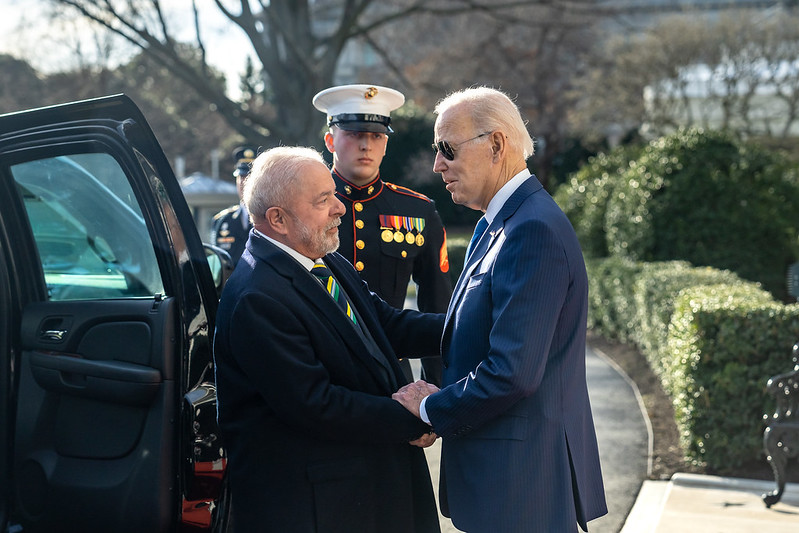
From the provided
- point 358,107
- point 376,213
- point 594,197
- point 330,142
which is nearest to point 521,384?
point 376,213

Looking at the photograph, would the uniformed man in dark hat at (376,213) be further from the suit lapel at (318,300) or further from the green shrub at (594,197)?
the green shrub at (594,197)

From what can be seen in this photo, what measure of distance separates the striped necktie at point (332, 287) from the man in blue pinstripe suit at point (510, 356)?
0.31 m

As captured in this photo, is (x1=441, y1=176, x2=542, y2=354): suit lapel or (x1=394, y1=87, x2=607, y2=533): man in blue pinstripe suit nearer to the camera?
(x1=394, y1=87, x2=607, y2=533): man in blue pinstripe suit

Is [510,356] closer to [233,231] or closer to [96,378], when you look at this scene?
[96,378]

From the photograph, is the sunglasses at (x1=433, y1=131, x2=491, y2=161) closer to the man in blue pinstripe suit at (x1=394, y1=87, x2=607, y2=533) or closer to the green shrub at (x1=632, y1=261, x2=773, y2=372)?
the man in blue pinstripe suit at (x1=394, y1=87, x2=607, y2=533)

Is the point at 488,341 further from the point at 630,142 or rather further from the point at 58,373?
the point at 630,142

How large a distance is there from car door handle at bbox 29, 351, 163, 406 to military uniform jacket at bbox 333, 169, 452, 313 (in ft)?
4.14

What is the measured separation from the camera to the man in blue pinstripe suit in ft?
7.43

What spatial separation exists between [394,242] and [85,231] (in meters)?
→ 1.29

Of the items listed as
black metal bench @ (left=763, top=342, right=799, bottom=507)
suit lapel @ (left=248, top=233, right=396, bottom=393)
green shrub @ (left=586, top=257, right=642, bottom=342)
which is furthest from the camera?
green shrub @ (left=586, top=257, right=642, bottom=342)

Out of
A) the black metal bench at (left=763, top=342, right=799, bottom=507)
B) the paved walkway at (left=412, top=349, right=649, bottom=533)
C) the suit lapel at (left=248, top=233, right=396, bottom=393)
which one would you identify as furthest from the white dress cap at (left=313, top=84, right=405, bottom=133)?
the black metal bench at (left=763, top=342, right=799, bottom=507)

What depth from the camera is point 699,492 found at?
16.1ft

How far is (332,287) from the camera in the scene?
8.74 ft

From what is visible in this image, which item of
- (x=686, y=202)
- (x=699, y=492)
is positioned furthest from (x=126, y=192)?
(x=686, y=202)
